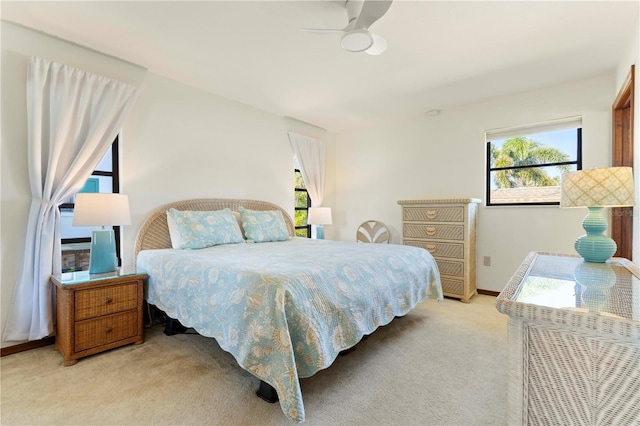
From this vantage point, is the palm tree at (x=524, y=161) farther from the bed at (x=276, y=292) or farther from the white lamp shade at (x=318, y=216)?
the white lamp shade at (x=318, y=216)

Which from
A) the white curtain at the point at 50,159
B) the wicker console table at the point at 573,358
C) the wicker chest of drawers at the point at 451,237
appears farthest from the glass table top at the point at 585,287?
the white curtain at the point at 50,159

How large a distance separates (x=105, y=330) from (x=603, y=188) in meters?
3.37

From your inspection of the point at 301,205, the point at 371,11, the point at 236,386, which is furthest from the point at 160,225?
the point at 371,11

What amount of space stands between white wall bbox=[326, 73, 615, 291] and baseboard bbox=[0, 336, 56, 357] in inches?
149

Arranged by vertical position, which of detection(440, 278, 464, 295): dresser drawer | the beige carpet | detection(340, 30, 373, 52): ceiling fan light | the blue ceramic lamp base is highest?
detection(340, 30, 373, 52): ceiling fan light

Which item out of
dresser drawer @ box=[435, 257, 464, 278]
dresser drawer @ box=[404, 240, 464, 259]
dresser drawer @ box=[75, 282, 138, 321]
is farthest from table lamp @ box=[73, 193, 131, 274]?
dresser drawer @ box=[435, 257, 464, 278]

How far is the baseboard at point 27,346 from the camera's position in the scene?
212 cm

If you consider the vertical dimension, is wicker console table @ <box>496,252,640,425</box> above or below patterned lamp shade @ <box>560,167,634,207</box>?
below

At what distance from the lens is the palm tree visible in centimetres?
339

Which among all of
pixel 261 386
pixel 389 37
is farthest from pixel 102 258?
pixel 389 37

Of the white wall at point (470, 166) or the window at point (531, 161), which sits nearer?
the white wall at point (470, 166)

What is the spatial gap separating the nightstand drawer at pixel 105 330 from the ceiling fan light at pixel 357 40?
2573 millimetres

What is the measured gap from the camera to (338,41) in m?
2.37

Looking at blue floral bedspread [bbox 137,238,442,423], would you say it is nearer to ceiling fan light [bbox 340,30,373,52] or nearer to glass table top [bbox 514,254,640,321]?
glass table top [bbox 514,254,640,321]
